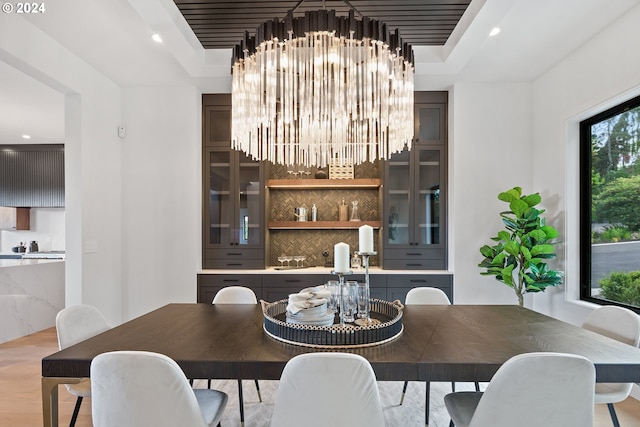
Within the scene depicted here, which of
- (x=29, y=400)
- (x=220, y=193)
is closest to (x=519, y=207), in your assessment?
(x=220, y=193)

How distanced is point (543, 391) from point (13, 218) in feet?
27.4

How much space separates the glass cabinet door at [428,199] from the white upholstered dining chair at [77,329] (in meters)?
3.01

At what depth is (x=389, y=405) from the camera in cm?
258

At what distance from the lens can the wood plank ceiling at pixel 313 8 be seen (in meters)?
2.84

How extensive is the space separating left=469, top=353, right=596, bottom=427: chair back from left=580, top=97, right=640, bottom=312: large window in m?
2.07

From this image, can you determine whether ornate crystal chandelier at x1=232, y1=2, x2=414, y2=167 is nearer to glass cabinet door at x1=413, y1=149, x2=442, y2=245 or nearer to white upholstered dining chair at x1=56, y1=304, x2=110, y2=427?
white upholstered dining chair at x1=56, y1=304, x2=110, y2=427

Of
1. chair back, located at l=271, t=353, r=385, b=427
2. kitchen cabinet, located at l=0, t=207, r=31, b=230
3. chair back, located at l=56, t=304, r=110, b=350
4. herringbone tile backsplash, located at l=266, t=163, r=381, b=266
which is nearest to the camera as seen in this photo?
chair back, located at l=271, t=353, r=385, b=427

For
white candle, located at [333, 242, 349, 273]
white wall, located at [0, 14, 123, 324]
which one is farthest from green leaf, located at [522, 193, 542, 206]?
white wall, located at [0, 14, 123, 324]

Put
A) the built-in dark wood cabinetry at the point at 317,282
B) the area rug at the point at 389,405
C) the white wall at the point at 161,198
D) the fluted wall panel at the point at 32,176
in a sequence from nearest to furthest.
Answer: the area rug at the point at 389,405 < the built-in dark wood cabinetry at the point at 317,282 < the white wall at the point at 161,198 < the fluted wall panel at the point at 32,176

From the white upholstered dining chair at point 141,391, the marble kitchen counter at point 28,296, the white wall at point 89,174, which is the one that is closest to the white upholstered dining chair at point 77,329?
the white upholstered dining chair at point 141,391

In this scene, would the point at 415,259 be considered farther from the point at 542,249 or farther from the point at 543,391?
the point at 543,391

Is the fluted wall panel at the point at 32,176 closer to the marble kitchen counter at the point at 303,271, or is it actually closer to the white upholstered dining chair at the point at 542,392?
the marble kitchen counter at the point at 303,271

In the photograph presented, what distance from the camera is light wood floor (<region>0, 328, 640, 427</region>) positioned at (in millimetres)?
2395

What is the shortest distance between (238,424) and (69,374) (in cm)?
120
